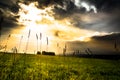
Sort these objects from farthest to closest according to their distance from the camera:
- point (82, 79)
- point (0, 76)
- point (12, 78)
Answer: point (82, 79) < point (12, 78) < point (0, 76)

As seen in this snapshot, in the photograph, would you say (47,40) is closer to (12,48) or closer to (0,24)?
(12,48)

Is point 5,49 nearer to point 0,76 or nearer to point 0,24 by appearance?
point 0,76

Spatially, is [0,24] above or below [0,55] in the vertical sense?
above

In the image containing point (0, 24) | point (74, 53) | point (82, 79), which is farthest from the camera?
point (82, 79)

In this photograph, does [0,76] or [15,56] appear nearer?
[0,76]

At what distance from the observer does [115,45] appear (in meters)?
6.26

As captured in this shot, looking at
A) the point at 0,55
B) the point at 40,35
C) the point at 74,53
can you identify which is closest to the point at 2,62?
the point at 0,55

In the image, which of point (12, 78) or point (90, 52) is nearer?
point (12, 78)

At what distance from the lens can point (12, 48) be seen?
7035 mm

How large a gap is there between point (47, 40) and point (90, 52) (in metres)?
1.54

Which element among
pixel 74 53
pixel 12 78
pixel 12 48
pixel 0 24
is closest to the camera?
pixel 0 24

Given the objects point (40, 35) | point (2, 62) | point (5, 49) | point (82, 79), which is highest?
point (40, 35)

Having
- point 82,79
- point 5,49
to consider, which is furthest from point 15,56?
point 82,79

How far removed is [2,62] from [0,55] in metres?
0.25
